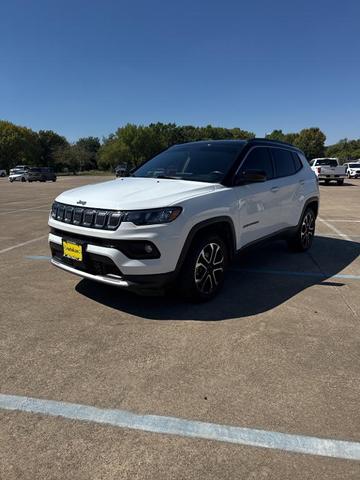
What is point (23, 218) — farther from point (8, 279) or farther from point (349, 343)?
point (349, 343)

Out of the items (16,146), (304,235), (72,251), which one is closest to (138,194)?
(72,251)

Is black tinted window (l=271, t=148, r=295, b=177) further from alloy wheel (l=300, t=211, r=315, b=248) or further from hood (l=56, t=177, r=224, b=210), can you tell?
hood (l=56, t=177, r=224, b=210)

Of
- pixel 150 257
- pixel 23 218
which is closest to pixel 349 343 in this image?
pixel 150 257

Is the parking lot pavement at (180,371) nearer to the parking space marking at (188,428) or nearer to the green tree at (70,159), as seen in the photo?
the parking space marking at (188,428)

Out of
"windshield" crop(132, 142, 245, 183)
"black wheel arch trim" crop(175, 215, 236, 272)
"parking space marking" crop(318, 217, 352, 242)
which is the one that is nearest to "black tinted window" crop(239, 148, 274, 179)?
"windshield" crop(132, 142, 245, 183)

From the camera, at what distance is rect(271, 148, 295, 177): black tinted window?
18.4ft

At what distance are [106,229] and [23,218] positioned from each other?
818 centimetres

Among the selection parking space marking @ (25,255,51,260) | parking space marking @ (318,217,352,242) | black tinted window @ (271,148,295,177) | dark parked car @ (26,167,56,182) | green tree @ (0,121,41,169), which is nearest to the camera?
black tinted window @ (271,148,295,177)

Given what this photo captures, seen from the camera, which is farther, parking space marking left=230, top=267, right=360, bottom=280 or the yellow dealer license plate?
parking space marking left=230, top=267, right=360, bottom=280

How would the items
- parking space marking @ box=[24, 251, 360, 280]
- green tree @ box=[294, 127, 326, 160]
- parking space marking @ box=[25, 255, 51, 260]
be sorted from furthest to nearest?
green tree @ box=[294, 127, 326, 160] < parking space marking @ box=[25, 255, 51, 260] < parking space marking @ box=[24, 251, 360, 280]

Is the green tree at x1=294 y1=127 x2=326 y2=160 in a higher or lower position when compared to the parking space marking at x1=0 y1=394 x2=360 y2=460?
higher

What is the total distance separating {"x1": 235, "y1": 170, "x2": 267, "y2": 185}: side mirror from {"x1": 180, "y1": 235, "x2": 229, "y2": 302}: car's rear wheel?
74 centimetres

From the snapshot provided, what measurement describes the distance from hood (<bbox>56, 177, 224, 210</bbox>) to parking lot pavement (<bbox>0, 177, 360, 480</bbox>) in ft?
3.64

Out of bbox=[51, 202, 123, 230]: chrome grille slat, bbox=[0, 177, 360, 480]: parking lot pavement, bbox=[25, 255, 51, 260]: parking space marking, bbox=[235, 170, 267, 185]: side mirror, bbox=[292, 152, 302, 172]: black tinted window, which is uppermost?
bbox=[292, 152, 302, 172]: black tinted window
